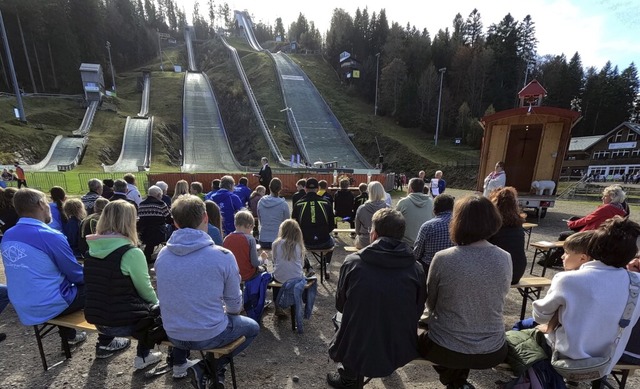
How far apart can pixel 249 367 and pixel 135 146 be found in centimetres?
3544

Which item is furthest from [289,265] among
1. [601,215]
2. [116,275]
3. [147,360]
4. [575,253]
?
[601,215]

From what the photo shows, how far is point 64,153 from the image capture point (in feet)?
93.0

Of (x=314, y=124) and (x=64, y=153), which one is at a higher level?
(x=314, y=124)

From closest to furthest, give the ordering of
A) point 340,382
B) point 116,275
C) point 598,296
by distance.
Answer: point 598,296, point 116,275, point 340,382

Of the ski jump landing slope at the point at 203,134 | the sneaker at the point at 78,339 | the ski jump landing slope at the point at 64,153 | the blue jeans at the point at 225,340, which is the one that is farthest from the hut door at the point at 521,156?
the ski jump landing slope at the point at 64,153

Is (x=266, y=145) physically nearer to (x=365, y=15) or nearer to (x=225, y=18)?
(x=365, y=15)

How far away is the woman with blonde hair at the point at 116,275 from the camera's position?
292 cm

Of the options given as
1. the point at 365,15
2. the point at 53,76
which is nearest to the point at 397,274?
the point at 53,76

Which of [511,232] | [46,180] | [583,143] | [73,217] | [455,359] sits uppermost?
[511,232]

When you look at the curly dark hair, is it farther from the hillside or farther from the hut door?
the hillside

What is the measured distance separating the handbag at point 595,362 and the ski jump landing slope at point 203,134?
2912 cm

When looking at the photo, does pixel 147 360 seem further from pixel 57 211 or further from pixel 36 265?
pixel 57 211

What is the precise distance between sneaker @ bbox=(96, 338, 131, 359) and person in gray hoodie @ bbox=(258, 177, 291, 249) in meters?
2.86

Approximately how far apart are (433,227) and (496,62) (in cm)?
5776
